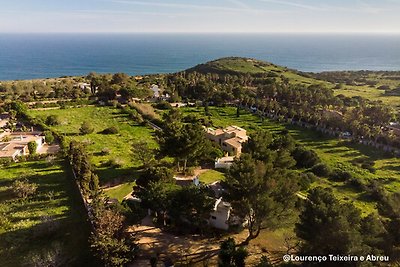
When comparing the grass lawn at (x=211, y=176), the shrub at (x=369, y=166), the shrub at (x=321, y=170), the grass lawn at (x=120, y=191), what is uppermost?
the grass lawn at (x=211, y=176)

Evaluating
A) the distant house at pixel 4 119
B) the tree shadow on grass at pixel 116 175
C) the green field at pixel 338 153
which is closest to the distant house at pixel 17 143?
the distant house at pixel 4 119

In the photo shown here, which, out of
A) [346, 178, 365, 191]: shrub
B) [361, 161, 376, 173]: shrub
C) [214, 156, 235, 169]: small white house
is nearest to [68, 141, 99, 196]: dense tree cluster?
[214, 156, 235, 169]: small white house

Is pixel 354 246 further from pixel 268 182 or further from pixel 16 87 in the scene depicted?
pixel 16 87

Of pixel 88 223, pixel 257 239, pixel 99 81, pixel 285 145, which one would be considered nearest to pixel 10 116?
pixel 99 81

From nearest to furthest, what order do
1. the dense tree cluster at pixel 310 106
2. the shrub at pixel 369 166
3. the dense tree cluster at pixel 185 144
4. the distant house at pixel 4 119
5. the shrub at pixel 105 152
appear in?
the dense tree cluster at pixel 185 144 → the shrub at pixel 105 152 → the shrub at pixel 369 166 → the distant house at pixel 4 119 → the dense tree cluster at pixel 310 106

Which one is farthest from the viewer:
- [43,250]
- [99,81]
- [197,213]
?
[99,81]

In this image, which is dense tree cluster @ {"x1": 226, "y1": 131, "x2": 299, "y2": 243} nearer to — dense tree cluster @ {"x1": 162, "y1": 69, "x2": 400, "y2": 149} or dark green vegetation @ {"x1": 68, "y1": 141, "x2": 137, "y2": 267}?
dark green vegetation @ {"x1": 68, "y1": 141, "x2": 137, "y2": 267}

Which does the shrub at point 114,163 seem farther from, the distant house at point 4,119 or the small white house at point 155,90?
the small white house at point 155,90
